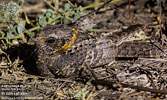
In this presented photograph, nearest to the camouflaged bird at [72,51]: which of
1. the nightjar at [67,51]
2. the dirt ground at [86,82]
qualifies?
the nightjar at [67,51]

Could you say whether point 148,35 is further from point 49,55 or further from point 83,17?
point 49,55

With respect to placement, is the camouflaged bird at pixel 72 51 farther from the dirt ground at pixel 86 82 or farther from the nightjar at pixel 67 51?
the dirt ground at pixel 86 82

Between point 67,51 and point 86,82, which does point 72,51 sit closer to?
point 67,51

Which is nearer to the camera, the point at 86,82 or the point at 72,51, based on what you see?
the point at 86,82

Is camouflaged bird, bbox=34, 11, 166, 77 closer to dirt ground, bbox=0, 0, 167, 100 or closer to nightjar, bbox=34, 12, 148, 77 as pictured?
nightjar, bbox=34, 12, 148, 77

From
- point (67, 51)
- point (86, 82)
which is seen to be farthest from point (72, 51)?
point (86, 82)

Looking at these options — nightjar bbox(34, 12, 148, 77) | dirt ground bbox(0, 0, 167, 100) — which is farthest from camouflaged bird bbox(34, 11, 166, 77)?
dirt ground bbox(0, 0, 167, 100)

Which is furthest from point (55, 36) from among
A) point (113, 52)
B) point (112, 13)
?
point (112, 13)

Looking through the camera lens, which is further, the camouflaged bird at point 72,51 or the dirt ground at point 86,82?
the camouflaged bird at point 72,51

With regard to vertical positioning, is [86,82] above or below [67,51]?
below
